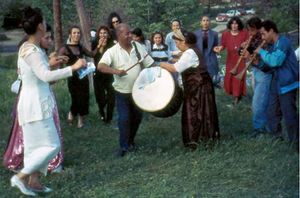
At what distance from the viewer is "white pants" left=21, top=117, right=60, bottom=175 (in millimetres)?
5465

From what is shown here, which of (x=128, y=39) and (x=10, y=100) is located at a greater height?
(x=128, y=39)

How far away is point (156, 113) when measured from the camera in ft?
23.4

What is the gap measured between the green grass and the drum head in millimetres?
586

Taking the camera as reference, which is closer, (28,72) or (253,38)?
(28,72)

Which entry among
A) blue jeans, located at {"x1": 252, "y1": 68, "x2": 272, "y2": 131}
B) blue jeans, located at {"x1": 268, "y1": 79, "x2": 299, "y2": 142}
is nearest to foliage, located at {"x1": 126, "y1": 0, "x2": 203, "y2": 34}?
blue jeans, located at {"x1": 252, "y1": 68, "x2": 272, "y2": 131}

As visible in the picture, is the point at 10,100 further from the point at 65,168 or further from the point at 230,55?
the point at 65,168

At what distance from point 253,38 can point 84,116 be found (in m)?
3.41

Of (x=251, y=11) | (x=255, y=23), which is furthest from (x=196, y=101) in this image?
(x=251, y=11)

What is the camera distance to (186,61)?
272 inches

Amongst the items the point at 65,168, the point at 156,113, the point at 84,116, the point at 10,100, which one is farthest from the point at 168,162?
the point at 10,100

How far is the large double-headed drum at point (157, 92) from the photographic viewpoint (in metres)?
6.96

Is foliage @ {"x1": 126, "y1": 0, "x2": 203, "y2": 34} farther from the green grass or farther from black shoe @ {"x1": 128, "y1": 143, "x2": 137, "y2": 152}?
black shoe @ {"x1": 128, "y1": 143, "x2": 137, "y2": 152}

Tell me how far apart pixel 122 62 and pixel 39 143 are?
191 centimetres

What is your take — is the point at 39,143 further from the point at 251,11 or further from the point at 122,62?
the point at 251,11
